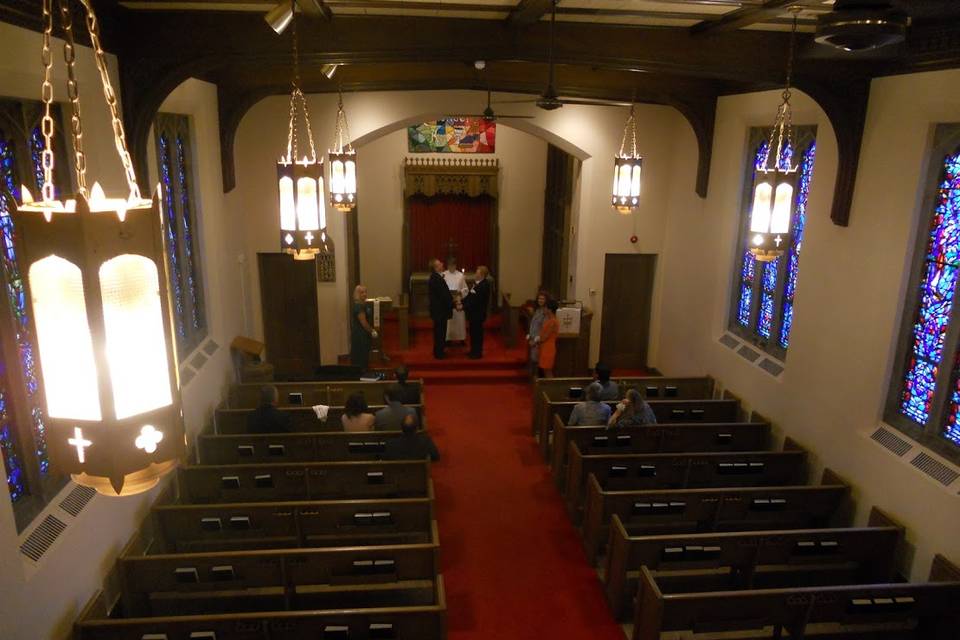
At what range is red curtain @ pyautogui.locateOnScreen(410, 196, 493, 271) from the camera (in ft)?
43.9

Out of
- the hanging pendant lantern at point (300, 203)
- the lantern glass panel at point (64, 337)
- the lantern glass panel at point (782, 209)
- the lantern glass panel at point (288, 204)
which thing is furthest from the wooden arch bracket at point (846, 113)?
the lantern glass panel at point (64, 337)

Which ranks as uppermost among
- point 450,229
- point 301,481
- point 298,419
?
point 450,229

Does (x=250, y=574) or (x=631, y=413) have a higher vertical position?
(x=631, y=413)

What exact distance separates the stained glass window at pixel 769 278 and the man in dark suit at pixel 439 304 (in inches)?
165

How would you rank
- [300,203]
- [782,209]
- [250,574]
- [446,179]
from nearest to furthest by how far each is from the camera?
1. [300,203]
2. [250,574]
3. [782,209]
4. [446,179]

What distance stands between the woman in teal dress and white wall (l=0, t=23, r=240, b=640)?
1.90 meters

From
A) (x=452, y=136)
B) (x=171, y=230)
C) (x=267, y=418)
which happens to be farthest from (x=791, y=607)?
(x=452, y=136)

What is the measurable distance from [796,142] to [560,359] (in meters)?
4.35

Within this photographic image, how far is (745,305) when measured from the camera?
861 cm

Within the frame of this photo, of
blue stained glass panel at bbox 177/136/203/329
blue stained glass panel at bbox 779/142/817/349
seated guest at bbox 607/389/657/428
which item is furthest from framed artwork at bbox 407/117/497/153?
seated guest at bbox 607/389/657/428

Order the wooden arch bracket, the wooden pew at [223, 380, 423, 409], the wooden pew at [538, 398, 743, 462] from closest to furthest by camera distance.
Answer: the wooden arch bracket < the wooden pew at [538, 398, 743, 462] < the wooden pew at [223, 380, 423, 409]

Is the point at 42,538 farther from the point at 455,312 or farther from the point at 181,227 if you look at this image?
the point at 455,312

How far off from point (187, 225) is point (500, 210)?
22.2 ft

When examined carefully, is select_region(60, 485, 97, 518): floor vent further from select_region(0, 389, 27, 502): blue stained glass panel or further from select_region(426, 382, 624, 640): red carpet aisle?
select_region(426, 382, 624, 640): red carpet aisle
